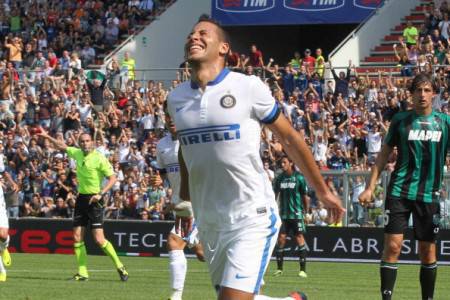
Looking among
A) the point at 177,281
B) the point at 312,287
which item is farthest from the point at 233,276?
the point at 312,287

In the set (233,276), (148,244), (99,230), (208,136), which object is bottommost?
(148,244)

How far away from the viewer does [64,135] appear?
3478 centimetres

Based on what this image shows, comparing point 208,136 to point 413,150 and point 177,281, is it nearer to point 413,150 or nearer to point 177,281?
point 413,150

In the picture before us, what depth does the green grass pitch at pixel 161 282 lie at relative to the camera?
15.8m

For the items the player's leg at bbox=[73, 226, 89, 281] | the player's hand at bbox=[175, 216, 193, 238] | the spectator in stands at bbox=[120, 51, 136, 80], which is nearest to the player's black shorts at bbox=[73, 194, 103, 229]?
the player's leg at bbox=[73, 226, 89, 281]

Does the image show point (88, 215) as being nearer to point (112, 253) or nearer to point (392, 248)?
point (112, 253)

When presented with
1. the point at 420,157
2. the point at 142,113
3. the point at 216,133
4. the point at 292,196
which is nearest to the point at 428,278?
the point at 420,157

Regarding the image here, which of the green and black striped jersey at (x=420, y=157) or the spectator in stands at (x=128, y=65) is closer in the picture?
the green and black striped jersey at (x=420, y=157)

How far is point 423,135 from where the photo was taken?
12.3 m

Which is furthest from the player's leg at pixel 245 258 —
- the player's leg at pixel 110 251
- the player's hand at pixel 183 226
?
the player's leg at pixel 110 251

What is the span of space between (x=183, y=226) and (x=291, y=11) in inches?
1025

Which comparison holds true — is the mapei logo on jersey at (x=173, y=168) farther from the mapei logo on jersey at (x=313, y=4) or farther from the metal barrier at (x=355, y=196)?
the mapei logo on jersey at (x=313, y=4)

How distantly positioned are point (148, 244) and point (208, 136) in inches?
790

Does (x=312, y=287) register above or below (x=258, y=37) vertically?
below
